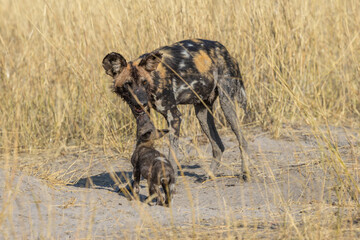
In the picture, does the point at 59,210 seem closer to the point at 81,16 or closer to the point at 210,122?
the point at 210,122

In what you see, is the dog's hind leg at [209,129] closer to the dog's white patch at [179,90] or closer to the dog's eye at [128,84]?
the dog's white patch at [179,90]

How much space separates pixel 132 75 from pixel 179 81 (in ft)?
1.97

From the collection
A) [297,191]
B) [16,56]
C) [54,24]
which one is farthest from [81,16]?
[297,191]

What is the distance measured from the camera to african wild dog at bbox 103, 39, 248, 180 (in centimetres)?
500

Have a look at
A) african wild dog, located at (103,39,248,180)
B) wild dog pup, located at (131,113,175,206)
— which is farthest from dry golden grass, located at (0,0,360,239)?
wild dog pup, located at (131,113,175,206)

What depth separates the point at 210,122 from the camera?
19.9 ft

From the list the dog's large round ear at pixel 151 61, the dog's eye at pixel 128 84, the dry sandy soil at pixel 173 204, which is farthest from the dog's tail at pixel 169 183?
the dog's large round ear at pixel 151 61

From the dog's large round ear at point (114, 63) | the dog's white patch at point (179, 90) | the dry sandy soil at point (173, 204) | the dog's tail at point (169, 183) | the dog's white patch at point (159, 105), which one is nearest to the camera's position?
the dry sandy soil at point (173, 204)

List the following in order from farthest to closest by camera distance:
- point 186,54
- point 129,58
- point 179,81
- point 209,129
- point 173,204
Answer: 1. point 129,58
2. point 209,129
3. point 186,54
4. point 179,81
5. point 173,204

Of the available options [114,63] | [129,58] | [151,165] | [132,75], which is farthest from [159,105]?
[129,58]

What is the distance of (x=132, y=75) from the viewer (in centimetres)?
502

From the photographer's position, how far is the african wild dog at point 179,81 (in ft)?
16.4

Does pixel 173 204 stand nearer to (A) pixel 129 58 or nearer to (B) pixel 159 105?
(B) pixel 159 105

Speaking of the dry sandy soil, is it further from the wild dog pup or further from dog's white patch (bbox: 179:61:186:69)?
dog's white patch (bbox: 179:61:186:69)
